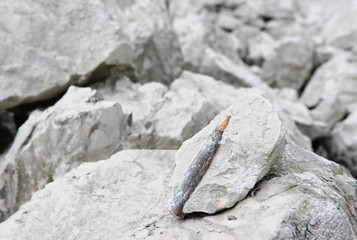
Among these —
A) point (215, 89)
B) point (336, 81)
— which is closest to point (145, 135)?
point (215, 89)

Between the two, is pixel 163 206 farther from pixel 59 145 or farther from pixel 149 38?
pixel 149 38

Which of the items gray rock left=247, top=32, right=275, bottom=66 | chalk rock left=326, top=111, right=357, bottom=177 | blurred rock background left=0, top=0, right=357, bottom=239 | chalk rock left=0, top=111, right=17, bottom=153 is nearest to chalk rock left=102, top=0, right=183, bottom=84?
blurred rock background left=0, top=0, right=357, bottom=239

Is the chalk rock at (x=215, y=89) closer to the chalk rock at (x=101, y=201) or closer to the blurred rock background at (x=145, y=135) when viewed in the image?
the blurred rock background at (x=145, y=135)

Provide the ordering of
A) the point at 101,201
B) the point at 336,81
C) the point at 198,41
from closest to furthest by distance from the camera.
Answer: the point at 101,201 → the point at 198,41 → the point at 336,81

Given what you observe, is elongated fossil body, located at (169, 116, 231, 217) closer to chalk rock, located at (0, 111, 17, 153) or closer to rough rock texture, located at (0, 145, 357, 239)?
rough rock texture, located at (0, 145, 357, 239)

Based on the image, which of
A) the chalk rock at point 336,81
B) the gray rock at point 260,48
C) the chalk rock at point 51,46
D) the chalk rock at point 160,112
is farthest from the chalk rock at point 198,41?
the chalk rock at point 51,46

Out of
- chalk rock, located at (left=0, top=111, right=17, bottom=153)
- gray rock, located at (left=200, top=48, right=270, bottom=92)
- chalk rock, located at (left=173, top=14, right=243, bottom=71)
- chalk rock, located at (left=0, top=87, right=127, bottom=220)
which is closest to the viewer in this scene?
chalk rock, located at (left=0, top=87, right=127, bottom=220)
